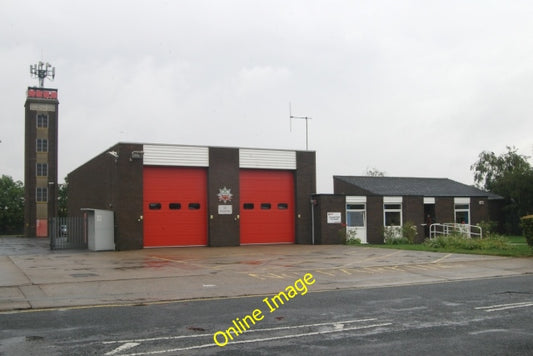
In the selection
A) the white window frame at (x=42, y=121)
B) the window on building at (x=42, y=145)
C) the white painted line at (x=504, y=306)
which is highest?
the white window frame at (x=42, y=121)

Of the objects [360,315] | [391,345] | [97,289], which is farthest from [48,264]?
[391,345]

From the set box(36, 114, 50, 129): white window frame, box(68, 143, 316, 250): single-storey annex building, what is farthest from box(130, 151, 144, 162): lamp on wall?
box(36, 114, 50, 129): white window frame

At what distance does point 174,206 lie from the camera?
94.5 ft

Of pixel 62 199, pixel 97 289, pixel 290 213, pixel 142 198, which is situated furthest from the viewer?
pixel 62 199

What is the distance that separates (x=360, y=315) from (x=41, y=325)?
17.0 feet

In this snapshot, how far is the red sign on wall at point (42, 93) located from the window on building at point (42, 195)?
11.6 m

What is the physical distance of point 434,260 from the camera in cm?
1917

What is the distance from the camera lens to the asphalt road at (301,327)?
6.84m

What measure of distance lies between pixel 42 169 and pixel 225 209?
150 feet

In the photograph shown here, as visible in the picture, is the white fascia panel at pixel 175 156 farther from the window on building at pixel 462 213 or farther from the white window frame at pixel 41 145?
the white window frame at pixel 41 145

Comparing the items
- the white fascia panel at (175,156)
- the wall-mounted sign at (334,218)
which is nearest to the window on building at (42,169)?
the white fascia panel at (175,156)

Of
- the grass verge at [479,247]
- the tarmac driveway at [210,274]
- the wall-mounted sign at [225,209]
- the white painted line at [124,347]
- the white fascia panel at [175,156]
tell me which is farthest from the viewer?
the wall-mounted sign at [225,209]

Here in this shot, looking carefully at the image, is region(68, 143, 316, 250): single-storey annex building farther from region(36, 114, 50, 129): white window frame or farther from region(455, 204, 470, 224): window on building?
region(36, 114, 50, 129): white window frame

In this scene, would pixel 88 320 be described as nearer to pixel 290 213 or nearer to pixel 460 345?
pixel 460 345
